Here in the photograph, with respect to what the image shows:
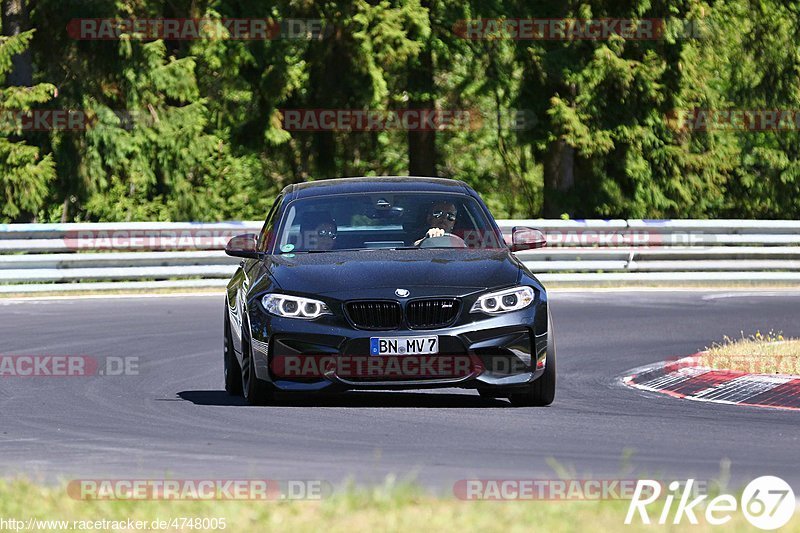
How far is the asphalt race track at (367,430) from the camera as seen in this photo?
26.1 ft

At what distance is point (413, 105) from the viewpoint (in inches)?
1355

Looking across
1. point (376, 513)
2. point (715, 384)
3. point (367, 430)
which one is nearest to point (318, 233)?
point (367, 430)

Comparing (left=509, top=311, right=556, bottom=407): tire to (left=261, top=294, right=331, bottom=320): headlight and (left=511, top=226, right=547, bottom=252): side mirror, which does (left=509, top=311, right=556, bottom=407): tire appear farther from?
(left=261, top=294, right=331, bottom=320): headlight

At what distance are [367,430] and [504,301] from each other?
54.7 inches

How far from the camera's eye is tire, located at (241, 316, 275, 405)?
1055 centimetres

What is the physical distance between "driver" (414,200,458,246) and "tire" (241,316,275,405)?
1.52 m

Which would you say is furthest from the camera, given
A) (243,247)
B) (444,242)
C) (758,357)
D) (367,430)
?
(758,357)

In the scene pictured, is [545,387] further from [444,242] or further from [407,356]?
[444,242]

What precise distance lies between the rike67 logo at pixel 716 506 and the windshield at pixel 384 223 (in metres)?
4.54

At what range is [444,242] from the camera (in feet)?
37.4

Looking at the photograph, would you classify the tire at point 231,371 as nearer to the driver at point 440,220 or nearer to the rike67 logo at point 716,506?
the driver at point 440,220

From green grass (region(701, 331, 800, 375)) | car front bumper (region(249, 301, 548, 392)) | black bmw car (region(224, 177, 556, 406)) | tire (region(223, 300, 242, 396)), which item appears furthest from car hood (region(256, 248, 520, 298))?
green grass (region(701, 331, 800, 375))

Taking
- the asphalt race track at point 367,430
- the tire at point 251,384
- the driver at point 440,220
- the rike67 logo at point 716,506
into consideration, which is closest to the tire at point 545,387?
the asphalt race track at point 367,430

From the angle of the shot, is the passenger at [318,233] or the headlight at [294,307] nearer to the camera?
the headlight at [294,307]
